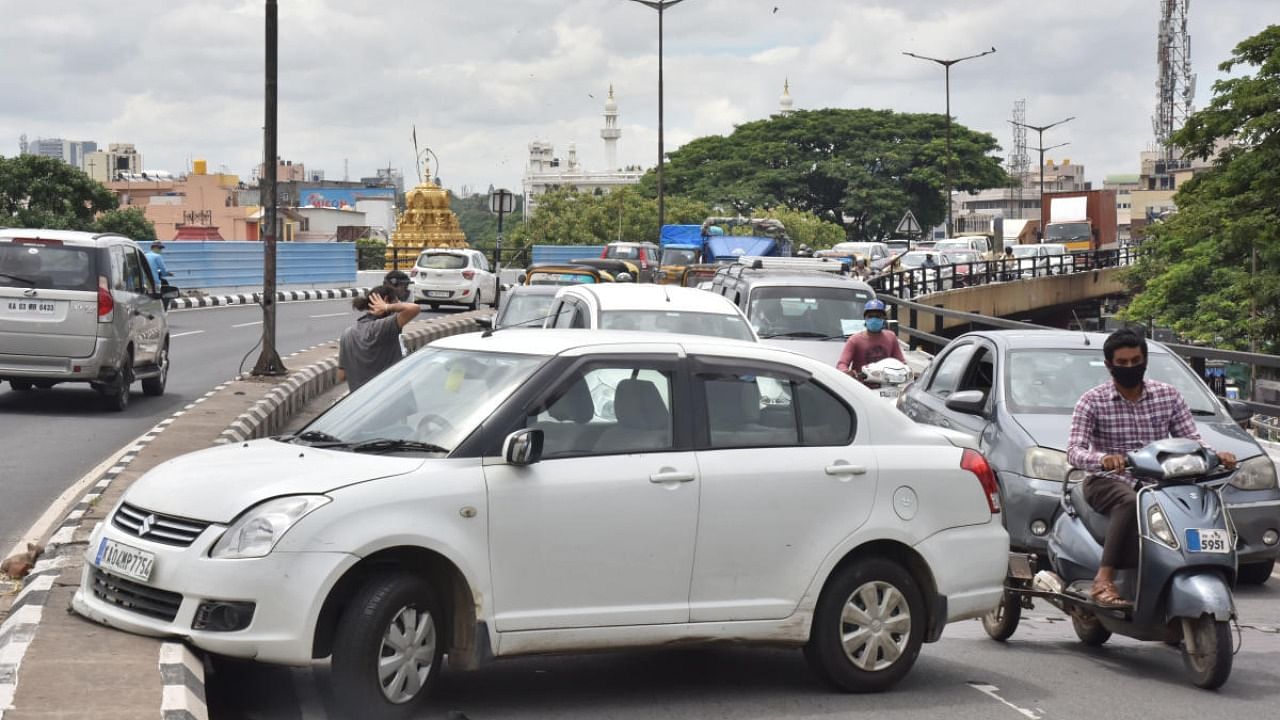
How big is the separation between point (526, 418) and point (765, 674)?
1.82 metres

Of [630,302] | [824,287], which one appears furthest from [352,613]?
[824,287]

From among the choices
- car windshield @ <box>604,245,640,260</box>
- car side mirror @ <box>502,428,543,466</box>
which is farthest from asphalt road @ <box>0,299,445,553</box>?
car windshield @ <box>604,245,640,260</box>

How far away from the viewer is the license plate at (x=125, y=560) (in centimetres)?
620

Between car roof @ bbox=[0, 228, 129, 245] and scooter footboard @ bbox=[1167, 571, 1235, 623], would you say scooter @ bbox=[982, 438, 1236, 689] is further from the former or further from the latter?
car roof @ bbox=[0, 228, 129, 245]

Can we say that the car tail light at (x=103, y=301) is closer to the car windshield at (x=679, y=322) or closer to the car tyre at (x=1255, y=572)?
the car windshield at (x=679, y=322)

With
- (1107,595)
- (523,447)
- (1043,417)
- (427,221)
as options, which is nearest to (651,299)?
(1043,417)

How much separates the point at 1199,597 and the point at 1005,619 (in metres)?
1.65

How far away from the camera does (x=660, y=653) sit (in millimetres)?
8055

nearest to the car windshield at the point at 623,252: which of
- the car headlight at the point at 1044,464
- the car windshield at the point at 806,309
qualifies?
the car windshield at the point at 806,309

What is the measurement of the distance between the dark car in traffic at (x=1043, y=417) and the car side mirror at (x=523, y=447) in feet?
12.8

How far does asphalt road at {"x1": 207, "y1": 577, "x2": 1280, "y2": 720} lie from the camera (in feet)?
22.0

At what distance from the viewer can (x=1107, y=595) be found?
7.59 metres

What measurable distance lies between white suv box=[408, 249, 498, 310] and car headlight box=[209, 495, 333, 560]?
35945 mm

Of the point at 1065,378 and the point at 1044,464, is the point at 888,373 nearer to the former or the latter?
the point at 1065,378
